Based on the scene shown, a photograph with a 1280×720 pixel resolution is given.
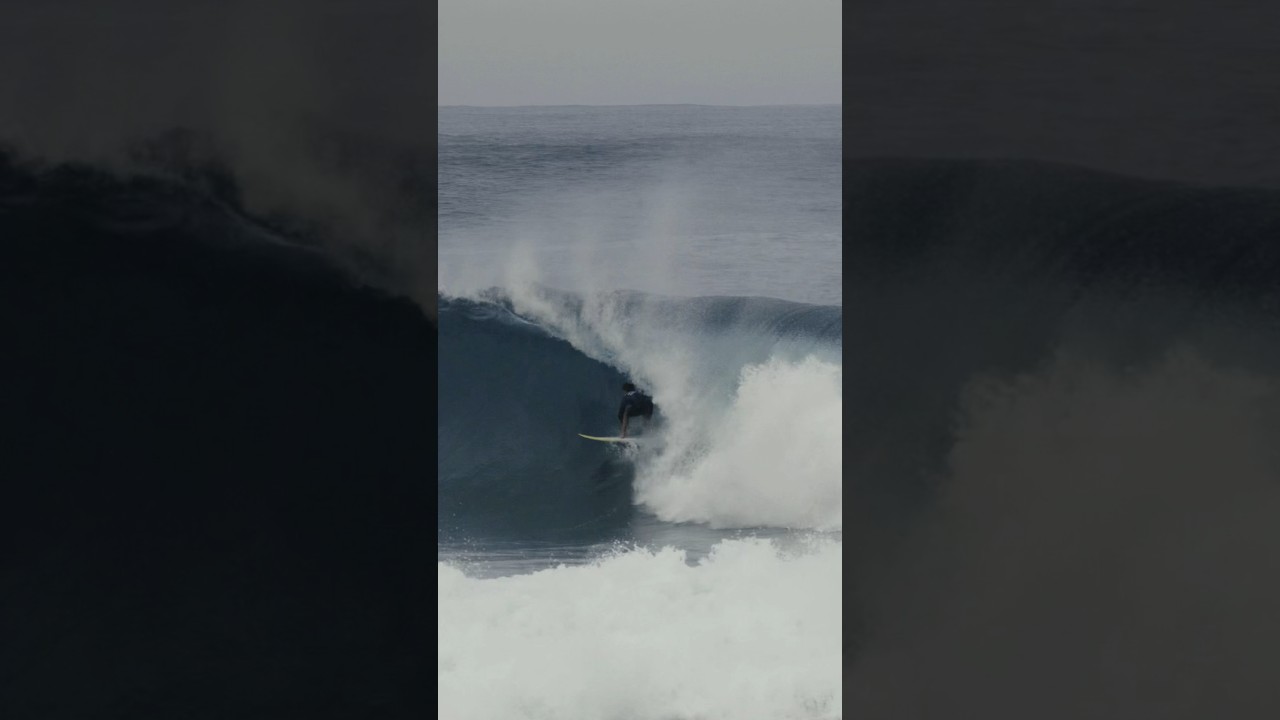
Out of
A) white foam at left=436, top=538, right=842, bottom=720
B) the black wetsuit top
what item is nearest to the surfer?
the black wetsuit top

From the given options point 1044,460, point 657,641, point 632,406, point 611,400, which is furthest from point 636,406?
point 1044,460

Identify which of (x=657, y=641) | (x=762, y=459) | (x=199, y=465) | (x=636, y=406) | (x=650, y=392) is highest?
(x=199, y=465)

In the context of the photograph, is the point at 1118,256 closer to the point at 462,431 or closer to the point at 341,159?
the point at 341,159

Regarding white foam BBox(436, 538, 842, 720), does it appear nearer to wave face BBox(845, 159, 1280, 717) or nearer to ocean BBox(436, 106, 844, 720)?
ocean BBox(436, 106, 844, 720)

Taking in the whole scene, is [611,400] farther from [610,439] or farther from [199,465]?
[199,465]

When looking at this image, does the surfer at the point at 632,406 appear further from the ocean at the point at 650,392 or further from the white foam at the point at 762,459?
the white foam at the point at 762,459

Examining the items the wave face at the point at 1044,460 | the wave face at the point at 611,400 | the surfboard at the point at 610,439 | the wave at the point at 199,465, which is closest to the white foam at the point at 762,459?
the wave face at the point at 611,400
